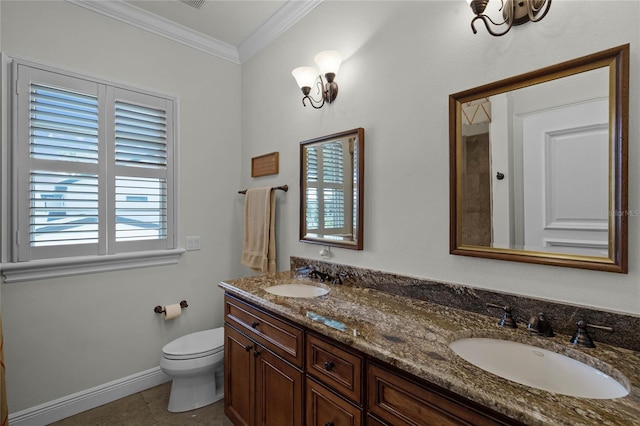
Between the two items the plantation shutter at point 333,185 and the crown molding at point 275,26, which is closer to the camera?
the plantation shutter at point 333,185

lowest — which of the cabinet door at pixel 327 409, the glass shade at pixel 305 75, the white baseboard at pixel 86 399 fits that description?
the white baseboard at pixel 86 399

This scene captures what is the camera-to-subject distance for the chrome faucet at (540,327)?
1.03 meters

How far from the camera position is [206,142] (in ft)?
8.59

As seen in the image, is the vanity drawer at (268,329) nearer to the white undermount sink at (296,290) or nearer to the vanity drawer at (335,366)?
the vanity drawer at (335,366)

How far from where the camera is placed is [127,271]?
88.2 inches

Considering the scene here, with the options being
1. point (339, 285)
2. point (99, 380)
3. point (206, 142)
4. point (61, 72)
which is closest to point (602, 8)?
point (339, 285)

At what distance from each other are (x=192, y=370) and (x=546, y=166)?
7.36 feet

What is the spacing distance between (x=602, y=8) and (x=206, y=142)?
2527mm

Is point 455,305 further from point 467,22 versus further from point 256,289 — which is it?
point 467,22

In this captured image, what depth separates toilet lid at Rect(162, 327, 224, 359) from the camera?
1988mm

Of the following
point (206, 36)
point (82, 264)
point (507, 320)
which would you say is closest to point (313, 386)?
point (507, 320)

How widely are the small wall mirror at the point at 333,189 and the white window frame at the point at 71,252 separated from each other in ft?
3.67

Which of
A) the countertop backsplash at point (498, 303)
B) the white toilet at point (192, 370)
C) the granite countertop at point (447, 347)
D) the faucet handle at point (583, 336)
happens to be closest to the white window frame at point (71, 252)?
the white toilet at point (192, 370)

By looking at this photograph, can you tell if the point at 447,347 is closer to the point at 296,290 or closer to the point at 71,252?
the point at 296,290
